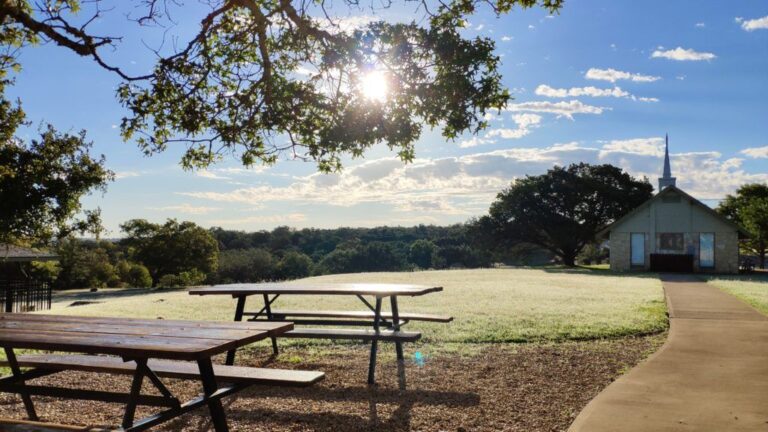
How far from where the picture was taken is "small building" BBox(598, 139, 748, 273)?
115 feet

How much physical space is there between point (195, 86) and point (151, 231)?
128ft

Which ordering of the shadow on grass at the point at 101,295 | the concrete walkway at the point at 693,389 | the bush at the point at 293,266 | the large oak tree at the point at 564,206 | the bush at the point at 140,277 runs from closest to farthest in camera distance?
the concrete walkway at the point at 693,389 < the shadow on grass at the point at 101,295 < the large oak tree at the point at 564,206 < the bush at the point at 140,277 < the bush at the point at 293,266

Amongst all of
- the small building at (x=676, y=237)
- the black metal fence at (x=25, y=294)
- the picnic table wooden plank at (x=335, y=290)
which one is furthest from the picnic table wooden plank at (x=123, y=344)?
the small building at (x=676, y=237)

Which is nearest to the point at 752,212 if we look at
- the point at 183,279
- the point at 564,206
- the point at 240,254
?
the point at 564,206

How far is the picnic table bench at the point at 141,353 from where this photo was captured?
393cm

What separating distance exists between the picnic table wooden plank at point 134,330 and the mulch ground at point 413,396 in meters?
1.00

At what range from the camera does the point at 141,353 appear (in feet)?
12.6

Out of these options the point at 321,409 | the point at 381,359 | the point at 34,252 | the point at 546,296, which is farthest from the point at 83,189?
the point at 321,409

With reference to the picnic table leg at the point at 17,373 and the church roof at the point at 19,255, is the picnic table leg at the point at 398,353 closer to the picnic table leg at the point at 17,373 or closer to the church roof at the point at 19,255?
the picnic table leg at the point at 17,373

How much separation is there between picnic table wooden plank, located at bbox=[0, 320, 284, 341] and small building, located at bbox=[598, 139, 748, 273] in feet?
117

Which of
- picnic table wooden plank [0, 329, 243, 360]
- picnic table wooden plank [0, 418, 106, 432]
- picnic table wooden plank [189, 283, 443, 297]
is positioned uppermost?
picnic table wooden plank [189, 283, 443, 297]

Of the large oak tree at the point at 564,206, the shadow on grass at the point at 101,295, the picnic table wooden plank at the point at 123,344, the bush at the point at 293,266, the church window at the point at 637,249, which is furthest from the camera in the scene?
the bush at the point at 293,266

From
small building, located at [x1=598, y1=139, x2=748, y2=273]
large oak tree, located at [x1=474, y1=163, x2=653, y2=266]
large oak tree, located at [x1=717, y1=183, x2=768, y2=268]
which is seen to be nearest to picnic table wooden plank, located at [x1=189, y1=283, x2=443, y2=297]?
small building, located at [x1=598, y1=139, x2=748, y2=273]

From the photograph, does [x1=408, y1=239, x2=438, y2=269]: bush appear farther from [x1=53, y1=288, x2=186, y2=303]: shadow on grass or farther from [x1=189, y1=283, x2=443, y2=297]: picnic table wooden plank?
[x1=189, y1=283, x2=443, y2=297]: picnic table wooden plank
